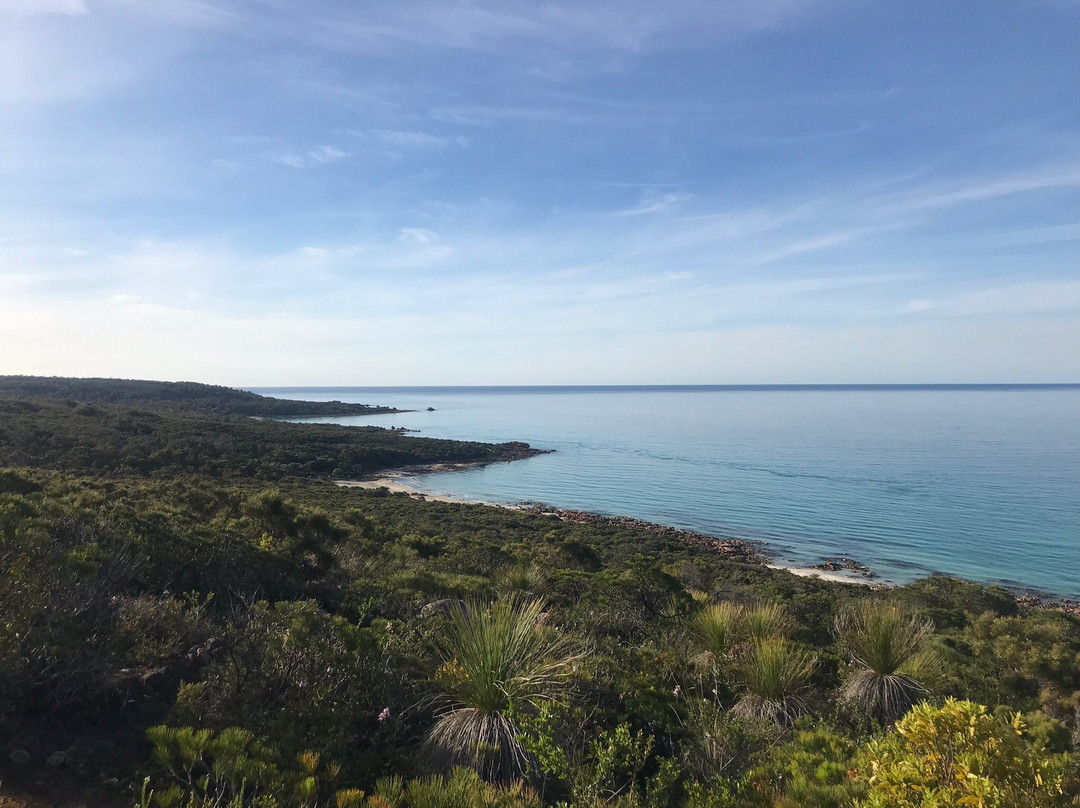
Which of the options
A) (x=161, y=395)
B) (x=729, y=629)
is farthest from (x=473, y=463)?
(x=161, y=395)

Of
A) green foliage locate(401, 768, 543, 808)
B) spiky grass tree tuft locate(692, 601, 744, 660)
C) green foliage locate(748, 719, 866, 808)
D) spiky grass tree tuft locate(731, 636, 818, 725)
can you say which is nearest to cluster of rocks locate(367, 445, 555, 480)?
spiky grass tree tuft locate(692, 601, 744, 660)

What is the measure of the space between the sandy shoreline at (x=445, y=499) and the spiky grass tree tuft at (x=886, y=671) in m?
21.4

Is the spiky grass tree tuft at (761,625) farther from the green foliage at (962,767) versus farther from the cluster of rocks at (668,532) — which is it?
the cluster of rocks at (668,532)

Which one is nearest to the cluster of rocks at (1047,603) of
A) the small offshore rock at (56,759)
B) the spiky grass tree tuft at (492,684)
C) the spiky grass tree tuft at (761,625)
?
the spiky grass tree tuft at (761,625)

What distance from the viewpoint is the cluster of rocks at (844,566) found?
28158mm

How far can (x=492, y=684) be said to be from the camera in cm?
483

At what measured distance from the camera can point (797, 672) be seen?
229 inches

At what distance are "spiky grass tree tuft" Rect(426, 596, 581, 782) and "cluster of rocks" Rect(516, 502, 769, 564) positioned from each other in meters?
26.7

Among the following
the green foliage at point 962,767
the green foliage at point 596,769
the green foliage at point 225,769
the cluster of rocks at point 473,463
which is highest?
the green foliage at point 962,767

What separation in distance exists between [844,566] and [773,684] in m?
26.9

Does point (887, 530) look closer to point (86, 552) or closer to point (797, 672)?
point (797, 672)

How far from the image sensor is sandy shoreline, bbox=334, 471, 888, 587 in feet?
88.5

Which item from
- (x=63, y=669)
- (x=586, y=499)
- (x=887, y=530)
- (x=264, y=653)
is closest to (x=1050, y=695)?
(x=264, y=653)

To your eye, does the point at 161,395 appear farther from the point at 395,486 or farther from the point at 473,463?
the point at 395,486
